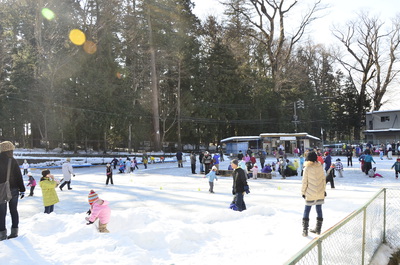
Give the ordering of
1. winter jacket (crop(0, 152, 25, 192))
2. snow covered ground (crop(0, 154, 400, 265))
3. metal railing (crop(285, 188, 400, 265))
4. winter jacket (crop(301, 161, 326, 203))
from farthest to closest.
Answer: winter jacket (crop(301, 161, 326, 203))
winter jacket (crop(0, 152, 25, 192))
snow covered ground (crop(0, 154, 400, 265))
metal railing (crop(285, 188, 400, 265))

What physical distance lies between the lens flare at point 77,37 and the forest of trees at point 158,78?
49cm

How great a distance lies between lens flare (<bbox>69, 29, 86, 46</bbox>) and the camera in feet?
118

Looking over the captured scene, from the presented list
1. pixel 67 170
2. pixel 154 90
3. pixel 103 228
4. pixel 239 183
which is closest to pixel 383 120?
pixel 154 90

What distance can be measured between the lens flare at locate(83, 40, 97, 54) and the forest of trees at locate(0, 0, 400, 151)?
130 millimetres

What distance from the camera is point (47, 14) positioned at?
34.8m

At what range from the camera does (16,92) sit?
3322 cm

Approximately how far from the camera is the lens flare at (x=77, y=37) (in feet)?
118

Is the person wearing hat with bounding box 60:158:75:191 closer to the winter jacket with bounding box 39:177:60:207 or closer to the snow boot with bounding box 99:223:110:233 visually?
the winter jacket with bounding box 39:177:60:207

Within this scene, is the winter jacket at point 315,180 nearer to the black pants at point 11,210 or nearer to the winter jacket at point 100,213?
the winter jacket at point 100,213

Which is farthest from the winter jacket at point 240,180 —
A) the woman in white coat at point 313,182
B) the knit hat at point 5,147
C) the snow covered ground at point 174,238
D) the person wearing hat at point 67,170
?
the person wearing hat at point 67,170

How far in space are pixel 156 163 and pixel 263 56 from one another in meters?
30.4

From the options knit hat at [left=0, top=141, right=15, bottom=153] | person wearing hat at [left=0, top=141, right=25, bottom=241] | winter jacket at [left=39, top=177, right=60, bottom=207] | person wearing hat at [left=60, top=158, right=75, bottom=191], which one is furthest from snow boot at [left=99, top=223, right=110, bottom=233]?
person wearing hat at [left=60, top=158, right=75, bottom=191]

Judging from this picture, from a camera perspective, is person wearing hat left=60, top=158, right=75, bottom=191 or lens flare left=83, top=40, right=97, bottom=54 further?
lens flare left=83, top=40, right=97, bottom=54

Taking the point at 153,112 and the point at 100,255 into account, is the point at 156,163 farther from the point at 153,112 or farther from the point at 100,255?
the point at 100,255
